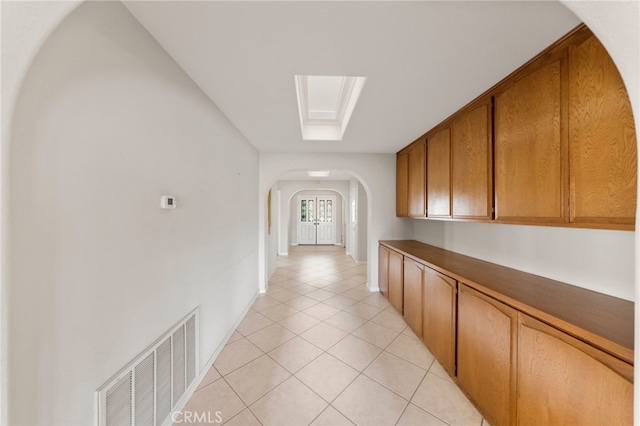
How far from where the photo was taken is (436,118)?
240cm

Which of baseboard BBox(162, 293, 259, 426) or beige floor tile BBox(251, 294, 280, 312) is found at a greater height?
→ baseboard BBox(162, 293, 259, 426)

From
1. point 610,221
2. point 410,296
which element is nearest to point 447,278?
point 410,296

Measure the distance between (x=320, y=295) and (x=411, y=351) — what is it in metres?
1.81

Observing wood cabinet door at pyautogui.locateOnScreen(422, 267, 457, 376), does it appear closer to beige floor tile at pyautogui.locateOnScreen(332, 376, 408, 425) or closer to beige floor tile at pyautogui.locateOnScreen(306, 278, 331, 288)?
beige floor tile at pyautogui.locateOnScreen(332, 376, 408, 425)

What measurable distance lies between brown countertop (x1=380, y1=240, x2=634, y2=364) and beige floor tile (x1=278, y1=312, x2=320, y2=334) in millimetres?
1700

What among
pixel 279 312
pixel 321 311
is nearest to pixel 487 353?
pixel 321 311

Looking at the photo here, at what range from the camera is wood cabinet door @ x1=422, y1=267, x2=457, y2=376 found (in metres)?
1.86

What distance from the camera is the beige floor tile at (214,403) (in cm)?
155

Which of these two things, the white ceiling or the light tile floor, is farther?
the light tile floor

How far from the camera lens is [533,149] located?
1452 mm

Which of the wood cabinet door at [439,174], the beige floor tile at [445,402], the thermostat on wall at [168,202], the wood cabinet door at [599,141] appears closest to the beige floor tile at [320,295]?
the beige floor tile at [445,402]

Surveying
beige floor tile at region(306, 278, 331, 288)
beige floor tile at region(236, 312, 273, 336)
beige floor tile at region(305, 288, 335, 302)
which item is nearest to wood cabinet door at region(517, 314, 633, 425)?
beige floor tile at region(236, 312, 273, 336)

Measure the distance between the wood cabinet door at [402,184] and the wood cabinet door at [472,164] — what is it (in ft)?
3.68

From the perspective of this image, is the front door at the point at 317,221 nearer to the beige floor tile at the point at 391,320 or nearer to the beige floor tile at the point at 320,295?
the beige floor tile at the point at 320,295
